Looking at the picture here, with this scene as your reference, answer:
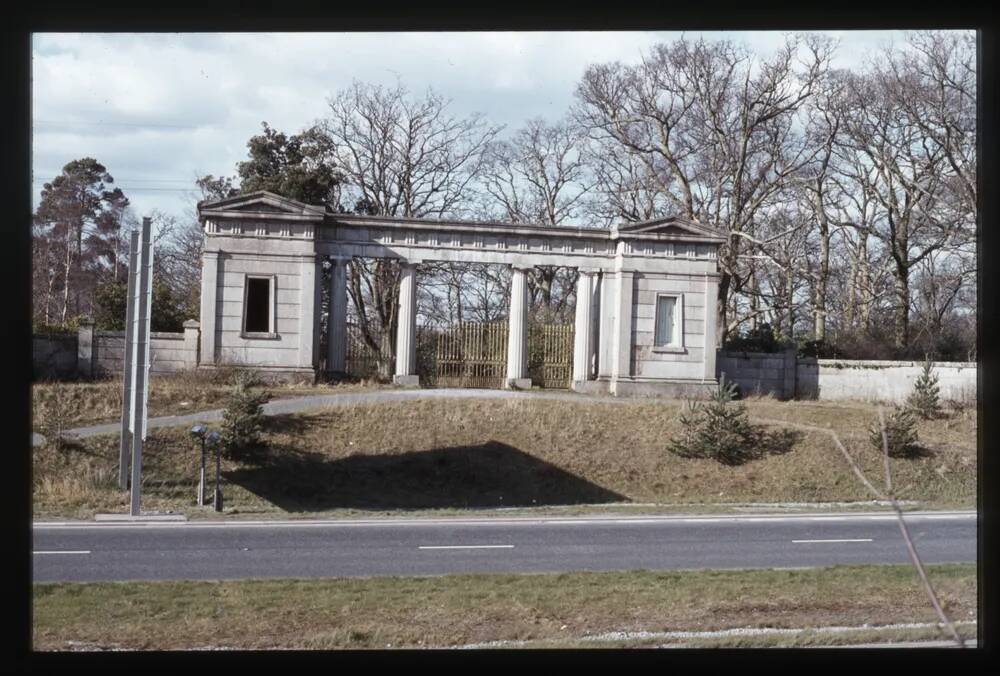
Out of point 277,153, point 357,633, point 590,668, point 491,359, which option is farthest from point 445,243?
point 590,668

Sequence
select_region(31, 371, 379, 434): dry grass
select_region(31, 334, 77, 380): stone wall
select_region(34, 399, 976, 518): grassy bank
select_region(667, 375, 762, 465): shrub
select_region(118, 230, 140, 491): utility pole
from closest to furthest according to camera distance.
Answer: select_region(118, 230, 140, 491): utility pole
select_region(34, 399, 976, 518): grassy bank
select_region(31, 371, 379, 434): dry grass
select_region(667, 375, 762, 465): shrub
select_region(31, 334, 77, 380): stone wall

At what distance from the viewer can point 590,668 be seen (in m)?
2.98

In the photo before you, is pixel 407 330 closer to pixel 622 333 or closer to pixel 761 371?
pixel 622 333

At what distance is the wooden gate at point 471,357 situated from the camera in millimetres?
27328

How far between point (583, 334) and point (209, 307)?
990 centimetres

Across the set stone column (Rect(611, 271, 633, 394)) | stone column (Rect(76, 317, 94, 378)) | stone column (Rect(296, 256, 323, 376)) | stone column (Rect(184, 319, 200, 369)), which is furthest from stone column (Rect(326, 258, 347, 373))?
stone column (Rect(611, 271, 633, 394))

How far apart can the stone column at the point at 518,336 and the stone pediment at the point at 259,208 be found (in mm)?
5571

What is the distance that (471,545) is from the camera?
13242mm

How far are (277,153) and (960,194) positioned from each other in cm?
2291

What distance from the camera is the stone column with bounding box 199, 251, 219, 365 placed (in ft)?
82.1

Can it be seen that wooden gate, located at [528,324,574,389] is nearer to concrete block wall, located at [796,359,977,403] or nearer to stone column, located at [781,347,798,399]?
stone column, located at [781,347,798,399]

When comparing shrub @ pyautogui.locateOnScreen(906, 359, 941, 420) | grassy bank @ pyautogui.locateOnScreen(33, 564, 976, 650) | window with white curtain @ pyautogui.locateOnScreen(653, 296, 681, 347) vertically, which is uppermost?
window with white curtain @ pyautogui.locateOnScreen(653, 296, 681, 347)

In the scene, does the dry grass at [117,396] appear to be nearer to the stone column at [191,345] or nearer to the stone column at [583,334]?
the stone column at [191,345]

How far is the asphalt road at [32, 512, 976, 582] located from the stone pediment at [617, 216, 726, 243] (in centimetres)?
1171
